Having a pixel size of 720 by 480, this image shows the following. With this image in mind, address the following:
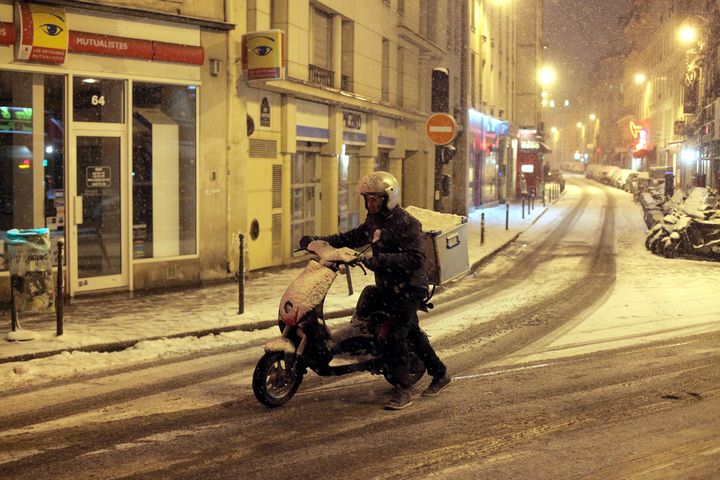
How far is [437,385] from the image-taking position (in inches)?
277

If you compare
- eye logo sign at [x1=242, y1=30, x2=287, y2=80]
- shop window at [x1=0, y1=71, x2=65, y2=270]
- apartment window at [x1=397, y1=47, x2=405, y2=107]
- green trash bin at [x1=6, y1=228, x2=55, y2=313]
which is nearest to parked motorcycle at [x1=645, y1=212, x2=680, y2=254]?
apartment window at [x1=397, y1=47, x2=405, y2=107]

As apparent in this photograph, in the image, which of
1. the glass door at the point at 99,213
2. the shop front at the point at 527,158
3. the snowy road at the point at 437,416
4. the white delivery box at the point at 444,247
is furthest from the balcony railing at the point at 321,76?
the shop front at the point at 527,158

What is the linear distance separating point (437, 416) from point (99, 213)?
825cm

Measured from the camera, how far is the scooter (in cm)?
636

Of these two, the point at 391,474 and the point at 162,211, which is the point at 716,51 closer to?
the point at 162,211

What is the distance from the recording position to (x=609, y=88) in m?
124

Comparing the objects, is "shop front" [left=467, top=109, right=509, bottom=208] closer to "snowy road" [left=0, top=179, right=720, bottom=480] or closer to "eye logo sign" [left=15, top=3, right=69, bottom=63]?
"eye logo sign" [left=15, top=3, right=69, bottom=63]

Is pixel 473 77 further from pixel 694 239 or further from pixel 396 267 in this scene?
pixel 396 267

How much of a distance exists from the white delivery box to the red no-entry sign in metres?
5.08

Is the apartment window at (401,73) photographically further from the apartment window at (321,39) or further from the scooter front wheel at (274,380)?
the scooter front wheel at (274,380)

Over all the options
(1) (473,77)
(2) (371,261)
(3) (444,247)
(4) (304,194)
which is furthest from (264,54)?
(1) (473,77)

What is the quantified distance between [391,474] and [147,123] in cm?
990

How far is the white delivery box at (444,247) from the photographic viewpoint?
989 cm

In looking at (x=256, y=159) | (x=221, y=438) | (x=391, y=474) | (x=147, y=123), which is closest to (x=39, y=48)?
(x=147, y=123)
